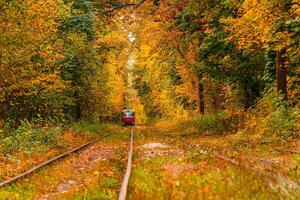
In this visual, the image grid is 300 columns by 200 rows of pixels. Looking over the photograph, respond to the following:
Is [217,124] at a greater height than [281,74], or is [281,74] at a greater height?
[281,74]

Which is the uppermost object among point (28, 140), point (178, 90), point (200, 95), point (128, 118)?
point (178, 90)

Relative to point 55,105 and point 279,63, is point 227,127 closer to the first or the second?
point 279,63

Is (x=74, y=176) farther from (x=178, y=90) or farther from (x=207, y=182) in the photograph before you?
(x=178, y=90)

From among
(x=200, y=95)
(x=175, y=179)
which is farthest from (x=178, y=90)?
(x=175, y=179)

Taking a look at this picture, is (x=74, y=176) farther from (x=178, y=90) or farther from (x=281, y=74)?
(x=178, y=90)

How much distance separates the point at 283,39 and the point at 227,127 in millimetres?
9860

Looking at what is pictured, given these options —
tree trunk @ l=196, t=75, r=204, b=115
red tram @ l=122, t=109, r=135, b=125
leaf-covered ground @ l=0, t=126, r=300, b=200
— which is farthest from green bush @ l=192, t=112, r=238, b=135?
red tram @ l=122, t=109, r=135, b=125

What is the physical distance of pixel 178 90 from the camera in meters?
41.3

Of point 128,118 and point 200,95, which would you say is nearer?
point 200,95

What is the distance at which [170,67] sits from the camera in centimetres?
4553

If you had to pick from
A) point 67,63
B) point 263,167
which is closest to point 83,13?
point 67,63

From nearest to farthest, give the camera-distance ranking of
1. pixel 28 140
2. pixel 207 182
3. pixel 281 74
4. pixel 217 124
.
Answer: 1. pixel 207 182
2. pixel 28 140
3. pixel 281 74
4. pixel 217 124

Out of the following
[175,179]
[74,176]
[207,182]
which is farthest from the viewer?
[74,176]


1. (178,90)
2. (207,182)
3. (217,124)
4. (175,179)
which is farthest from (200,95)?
(207,182)
